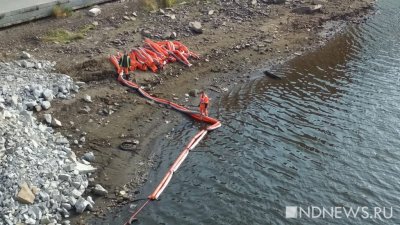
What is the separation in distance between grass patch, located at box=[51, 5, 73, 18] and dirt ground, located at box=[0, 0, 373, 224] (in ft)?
1.39

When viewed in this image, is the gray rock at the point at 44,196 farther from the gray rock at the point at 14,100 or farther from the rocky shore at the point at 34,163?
the gray rock at the point at 14,100

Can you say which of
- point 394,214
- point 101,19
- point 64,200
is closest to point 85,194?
point 64,200

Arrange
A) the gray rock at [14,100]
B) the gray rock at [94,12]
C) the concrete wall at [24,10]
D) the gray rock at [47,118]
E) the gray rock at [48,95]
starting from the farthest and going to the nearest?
the gray rock at [94,12]
the concrete wall at [24,10]
the gray rock at [48,95]
the gray rock at [47,118]
the gray rock at [14,100]

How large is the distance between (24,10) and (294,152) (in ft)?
56.3

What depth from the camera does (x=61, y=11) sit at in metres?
28.9

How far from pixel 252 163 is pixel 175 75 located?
8374 mm

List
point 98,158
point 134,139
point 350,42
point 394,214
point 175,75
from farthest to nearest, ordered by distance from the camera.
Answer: point 350,42, point 175,75, point 134,139, point 98,158, point 394,214

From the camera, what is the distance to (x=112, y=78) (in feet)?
82.9

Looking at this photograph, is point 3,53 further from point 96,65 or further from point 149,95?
point 149,95

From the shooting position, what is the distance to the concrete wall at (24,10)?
2686 cm

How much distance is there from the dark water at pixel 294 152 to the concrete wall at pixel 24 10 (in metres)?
12.0

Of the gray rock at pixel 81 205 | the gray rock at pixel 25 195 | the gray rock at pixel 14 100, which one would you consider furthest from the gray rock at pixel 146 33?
the gray rock at pixel 25 195

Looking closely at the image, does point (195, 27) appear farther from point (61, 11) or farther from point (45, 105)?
point (45, 105)

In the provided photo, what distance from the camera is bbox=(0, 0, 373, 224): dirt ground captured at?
20.5 metres
